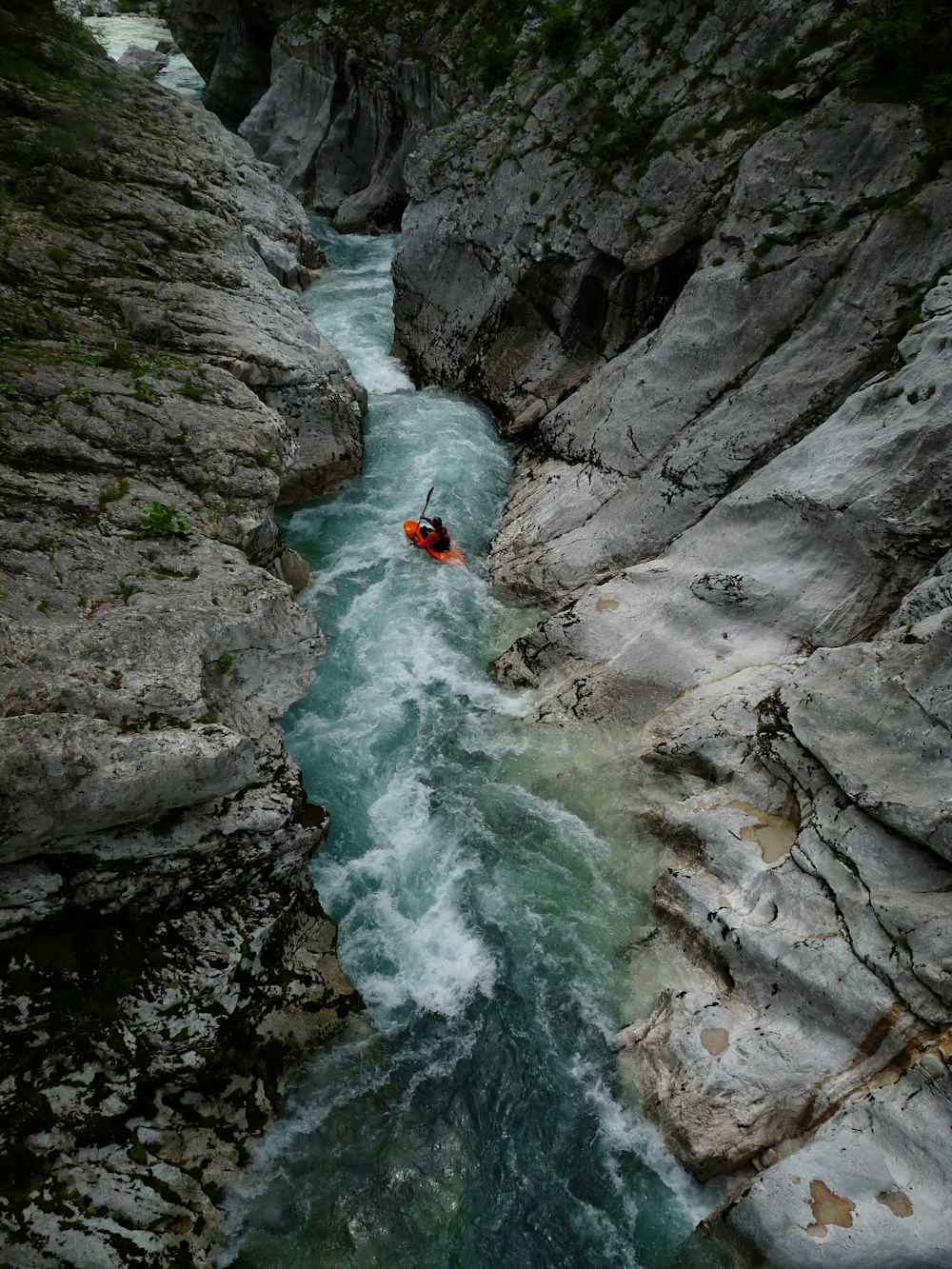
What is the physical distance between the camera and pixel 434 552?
1644 cm

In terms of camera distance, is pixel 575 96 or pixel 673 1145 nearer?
pixel 673 1145

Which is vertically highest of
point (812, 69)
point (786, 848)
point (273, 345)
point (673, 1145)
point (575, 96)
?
point (812, 69)

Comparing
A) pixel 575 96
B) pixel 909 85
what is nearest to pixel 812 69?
pixel 909 85

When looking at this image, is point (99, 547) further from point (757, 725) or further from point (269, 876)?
point (757, 725)

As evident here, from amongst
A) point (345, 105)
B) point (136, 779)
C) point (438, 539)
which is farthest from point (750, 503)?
point (345, 105)

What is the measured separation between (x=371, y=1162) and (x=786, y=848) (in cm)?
609

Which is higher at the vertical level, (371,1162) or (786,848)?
(786,848)

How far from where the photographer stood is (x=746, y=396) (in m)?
14.2

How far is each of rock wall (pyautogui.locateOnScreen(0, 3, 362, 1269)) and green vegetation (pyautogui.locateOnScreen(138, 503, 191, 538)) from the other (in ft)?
0.11

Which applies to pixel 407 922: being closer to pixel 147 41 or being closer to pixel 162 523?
pixel 162 523

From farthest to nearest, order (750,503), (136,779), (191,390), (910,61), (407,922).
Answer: (910,61) < (750,503) < (191,390) < (407,922) < (136,779)

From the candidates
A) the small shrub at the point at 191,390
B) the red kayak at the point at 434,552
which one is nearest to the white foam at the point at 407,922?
the red kayak at the point at 434,552

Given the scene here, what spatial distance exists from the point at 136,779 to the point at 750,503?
10.4 metres

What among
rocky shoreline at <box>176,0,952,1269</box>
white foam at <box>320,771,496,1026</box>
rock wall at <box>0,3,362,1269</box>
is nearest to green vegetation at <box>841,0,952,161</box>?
rocky shoreline at <box>176,0,952,1269</box>
